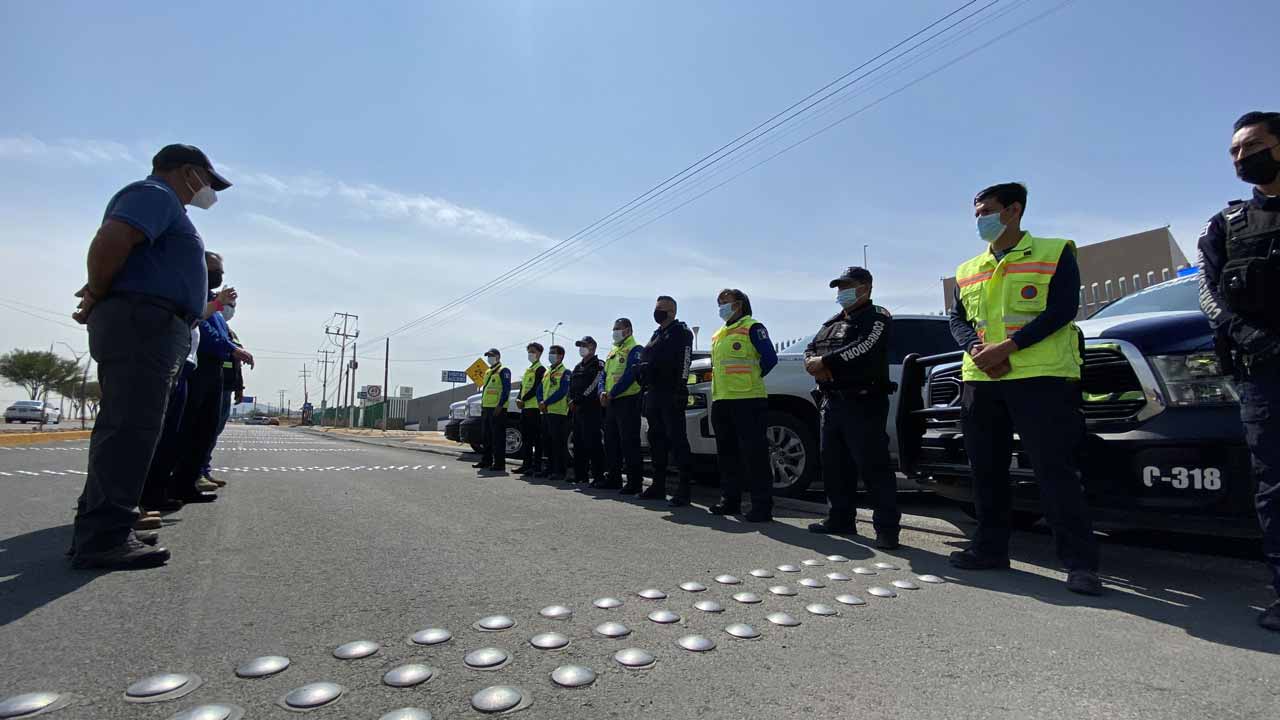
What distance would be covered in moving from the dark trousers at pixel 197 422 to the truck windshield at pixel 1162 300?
6.64 metres

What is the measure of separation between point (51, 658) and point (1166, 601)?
3890 millimetres

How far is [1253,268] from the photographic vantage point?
231cm

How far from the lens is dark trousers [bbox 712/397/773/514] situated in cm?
462

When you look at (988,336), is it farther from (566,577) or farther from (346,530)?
(346,530)

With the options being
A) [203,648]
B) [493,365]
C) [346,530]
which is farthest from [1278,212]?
[493,365]

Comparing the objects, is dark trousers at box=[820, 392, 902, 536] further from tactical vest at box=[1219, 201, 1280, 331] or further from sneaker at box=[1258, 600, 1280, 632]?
tactical vest at box=[1219, 201, 1280, 331]

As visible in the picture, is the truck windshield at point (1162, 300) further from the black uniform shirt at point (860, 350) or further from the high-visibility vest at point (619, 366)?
the high-visibility vest at point (619, 366)

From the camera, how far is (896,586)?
278 cm

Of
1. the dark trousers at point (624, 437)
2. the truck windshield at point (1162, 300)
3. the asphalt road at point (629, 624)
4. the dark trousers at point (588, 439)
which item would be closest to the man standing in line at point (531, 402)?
the dark trousers at point (588, 439)

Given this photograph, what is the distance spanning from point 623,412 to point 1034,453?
3.96m

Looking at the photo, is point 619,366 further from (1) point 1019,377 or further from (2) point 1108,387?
(2) point 1108,387

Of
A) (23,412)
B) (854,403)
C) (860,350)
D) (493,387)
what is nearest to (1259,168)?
(860,350)

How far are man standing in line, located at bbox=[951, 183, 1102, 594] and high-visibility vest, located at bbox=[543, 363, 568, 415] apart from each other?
495 cm

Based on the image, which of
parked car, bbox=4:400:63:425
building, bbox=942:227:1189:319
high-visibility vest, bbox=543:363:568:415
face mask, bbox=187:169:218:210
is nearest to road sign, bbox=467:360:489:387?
high-visibility vest, bbox=543:363:568:415
